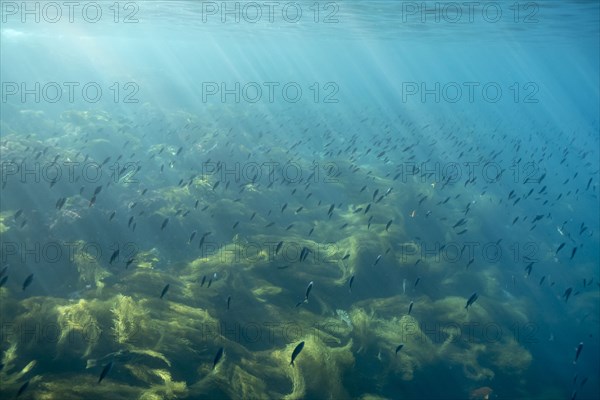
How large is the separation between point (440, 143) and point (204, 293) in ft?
103

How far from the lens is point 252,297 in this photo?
33.7 feet

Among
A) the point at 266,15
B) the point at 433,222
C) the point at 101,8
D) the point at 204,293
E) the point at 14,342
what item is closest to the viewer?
the point at 14,342

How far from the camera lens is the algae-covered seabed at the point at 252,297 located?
286 inches

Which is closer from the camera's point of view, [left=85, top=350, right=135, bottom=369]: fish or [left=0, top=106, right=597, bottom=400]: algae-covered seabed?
[left=85, top=350, right=135, bottom=369]: fish

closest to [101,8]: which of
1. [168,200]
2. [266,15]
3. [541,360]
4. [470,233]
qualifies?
[266,15]

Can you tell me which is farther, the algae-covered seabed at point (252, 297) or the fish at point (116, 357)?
the algae-covered seabed at point (252, 297)

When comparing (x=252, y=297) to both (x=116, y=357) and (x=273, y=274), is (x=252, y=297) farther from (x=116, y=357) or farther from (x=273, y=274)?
(x=116, y=357)

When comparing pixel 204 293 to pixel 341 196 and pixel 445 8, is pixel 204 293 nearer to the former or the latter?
pixel 341 196

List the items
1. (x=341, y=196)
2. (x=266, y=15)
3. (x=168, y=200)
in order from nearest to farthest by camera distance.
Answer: (x=168, y=200) < (x=341, y=196) < (x=266, y=15)

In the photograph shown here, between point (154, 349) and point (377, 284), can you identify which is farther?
point (377, 284)

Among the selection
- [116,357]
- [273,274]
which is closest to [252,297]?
[273,274]

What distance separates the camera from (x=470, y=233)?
18.9m

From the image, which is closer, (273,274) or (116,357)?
(116,357)

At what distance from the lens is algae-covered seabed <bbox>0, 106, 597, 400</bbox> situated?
7273 mm
